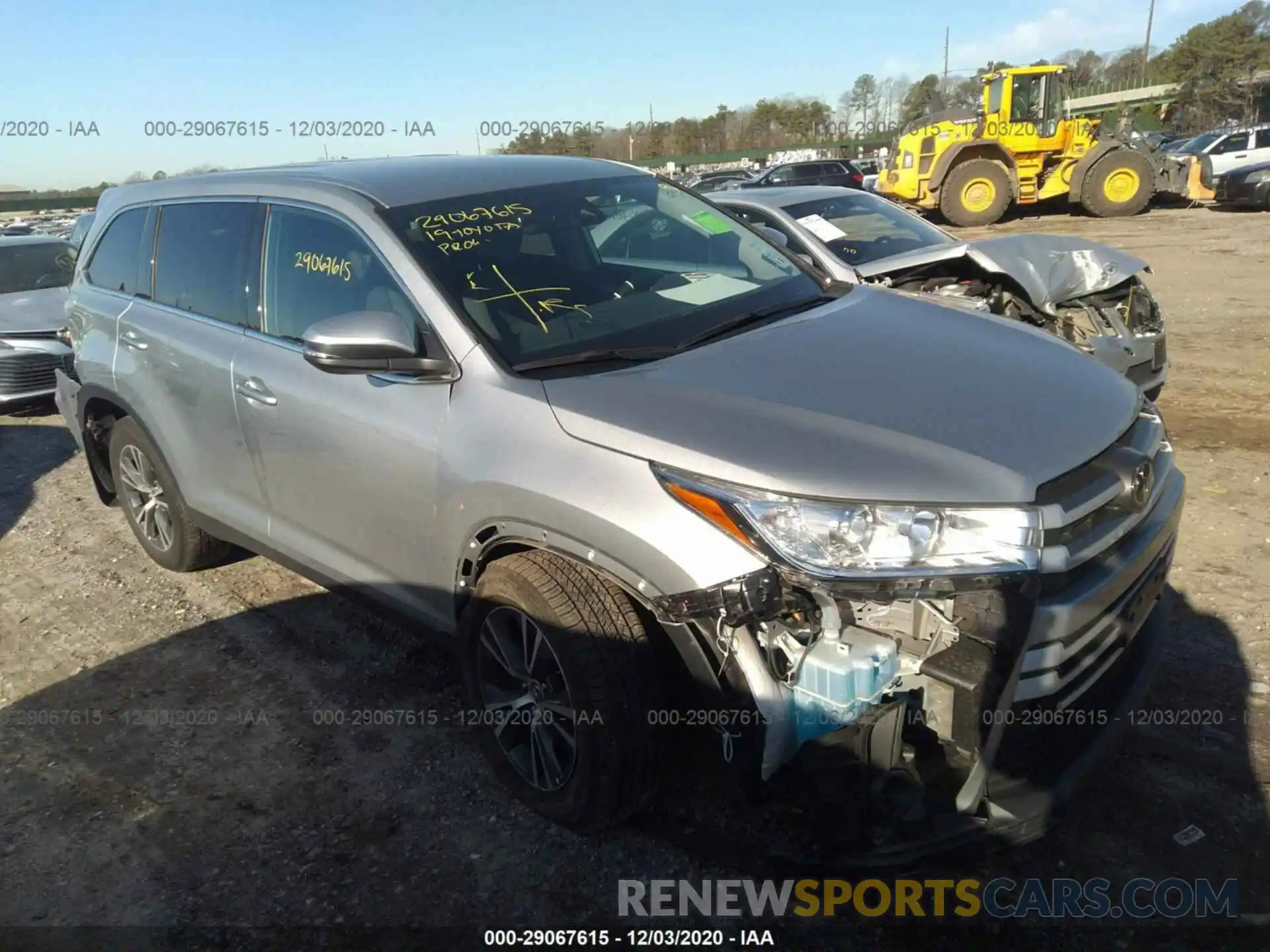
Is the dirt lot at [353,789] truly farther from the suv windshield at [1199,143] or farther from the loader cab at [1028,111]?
the suv windshield at [1199,143]

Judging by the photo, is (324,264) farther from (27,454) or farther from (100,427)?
(27,454)

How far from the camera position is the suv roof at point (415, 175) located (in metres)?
3.38

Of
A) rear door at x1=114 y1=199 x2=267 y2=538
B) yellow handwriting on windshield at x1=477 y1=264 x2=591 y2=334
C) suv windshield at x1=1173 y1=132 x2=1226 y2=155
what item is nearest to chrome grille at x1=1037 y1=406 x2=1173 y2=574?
yellow handwriting on windshield at x1=477 y1=264 x2=591 y2=334

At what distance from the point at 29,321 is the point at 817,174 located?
2020 centimetres

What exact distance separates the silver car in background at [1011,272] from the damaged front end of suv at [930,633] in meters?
3.29

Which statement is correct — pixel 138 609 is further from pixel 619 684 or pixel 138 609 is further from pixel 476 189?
pixel 619 684

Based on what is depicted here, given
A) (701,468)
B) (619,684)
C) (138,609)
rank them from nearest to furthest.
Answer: (701,468) < (619,684) < (138,609)

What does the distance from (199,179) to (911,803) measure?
3911mm

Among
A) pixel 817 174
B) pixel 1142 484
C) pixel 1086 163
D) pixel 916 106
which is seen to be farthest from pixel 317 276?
pixel 916 106

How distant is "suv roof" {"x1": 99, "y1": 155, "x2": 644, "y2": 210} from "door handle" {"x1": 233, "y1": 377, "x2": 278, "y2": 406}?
77cm

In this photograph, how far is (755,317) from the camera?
10.4 feet

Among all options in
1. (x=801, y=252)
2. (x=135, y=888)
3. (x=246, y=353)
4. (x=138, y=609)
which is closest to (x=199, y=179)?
(x=246, y=353)

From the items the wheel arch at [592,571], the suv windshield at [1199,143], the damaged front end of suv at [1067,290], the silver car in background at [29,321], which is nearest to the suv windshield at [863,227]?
the damaged front end of suv at [1067,290]

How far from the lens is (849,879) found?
2604mm
